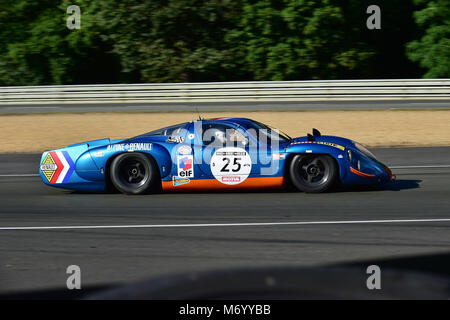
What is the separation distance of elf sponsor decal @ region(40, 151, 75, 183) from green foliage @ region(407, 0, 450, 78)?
66.6ft

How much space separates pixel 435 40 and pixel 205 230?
22.4 m

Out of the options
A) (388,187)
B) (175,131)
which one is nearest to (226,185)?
(175,131)

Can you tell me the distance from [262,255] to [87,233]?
7.64 feet

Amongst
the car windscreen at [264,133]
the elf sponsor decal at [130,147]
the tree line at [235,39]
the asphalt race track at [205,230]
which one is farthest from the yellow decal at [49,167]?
the tree line at [235,39]

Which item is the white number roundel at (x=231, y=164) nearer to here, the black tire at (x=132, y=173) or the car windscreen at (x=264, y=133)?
the car windscreen at (x=264, y=133)

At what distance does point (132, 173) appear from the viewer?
9.89 metres

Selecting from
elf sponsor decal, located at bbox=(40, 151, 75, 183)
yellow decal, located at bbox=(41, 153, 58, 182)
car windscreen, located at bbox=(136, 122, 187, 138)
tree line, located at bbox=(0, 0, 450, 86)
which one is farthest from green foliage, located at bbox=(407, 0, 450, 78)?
yellow decal, located at bbox=(41, 153, 58, 182)

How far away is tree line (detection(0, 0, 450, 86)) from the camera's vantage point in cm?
2727

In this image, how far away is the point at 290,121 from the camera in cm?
1928

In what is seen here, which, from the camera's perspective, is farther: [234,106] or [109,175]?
[234,106]

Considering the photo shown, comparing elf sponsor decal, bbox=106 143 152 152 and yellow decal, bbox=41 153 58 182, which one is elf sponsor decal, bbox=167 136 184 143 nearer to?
elf sponsor decal, bbox=106 143 152 152

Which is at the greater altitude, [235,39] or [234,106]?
[235,39]

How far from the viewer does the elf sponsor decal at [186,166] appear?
31.1 feet

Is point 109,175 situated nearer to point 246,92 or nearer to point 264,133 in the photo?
point 264,133
